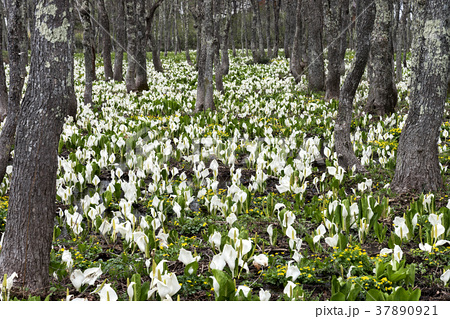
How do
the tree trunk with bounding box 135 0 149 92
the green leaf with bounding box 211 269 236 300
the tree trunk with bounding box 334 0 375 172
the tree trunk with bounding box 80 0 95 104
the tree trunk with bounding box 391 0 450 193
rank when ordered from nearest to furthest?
the green leaf with bounding box 211 269 236 300 < the tree trunk with bounding box 391 0 450 193 < the tree trunk with bounding box 334 0 375 172 < the tree trunk with bounding box 80 0 95 104 < the tree trunk with bounding box 135 0 149 92

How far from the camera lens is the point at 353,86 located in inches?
229

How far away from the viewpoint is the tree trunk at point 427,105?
464 centimetres

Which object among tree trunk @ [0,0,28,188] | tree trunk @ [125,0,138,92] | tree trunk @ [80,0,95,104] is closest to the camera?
tree trunk @ [0,0,28,188]

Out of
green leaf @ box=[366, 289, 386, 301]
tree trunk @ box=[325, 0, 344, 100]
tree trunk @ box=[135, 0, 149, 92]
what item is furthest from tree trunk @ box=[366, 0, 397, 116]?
tree trunk @ box=[135, 0, 149, 92]

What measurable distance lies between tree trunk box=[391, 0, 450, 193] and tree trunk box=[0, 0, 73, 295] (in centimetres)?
382

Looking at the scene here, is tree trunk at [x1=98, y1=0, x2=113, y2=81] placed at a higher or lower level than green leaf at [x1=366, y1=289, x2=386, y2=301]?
higher

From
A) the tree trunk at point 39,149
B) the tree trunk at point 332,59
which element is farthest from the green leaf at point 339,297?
the tree trunk at point 332,59

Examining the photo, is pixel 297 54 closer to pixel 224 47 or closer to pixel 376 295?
pixel 224 47

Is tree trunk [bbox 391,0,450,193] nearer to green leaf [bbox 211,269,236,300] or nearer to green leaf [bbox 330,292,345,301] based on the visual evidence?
green leaf [bbox 330,292,345,301]

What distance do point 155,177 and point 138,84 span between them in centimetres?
936

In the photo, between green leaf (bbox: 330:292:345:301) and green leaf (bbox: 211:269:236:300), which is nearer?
green leaf (bbox: 330:292:345:301)

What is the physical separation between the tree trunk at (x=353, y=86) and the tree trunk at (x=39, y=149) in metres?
4.03

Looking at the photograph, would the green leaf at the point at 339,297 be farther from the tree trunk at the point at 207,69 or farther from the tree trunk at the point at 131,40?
the tree trunk at the point at 131,40

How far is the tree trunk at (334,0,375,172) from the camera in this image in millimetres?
5590
